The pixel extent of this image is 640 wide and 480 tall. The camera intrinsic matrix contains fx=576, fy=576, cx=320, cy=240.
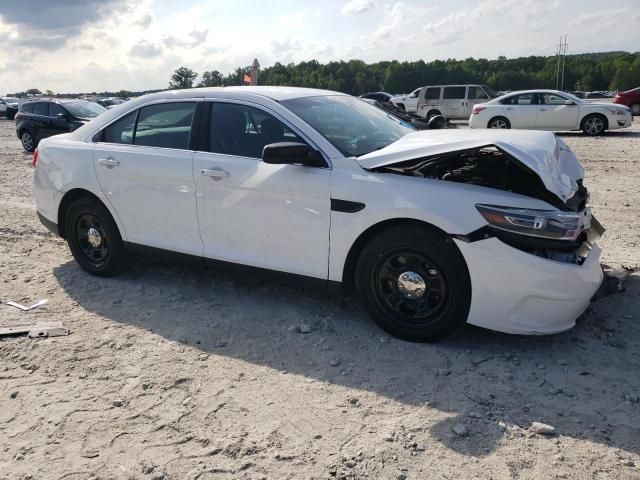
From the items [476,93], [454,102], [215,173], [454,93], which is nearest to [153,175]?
[215,173]

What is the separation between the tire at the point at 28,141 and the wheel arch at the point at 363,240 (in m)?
16.5

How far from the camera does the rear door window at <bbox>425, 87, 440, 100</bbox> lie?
2512cm

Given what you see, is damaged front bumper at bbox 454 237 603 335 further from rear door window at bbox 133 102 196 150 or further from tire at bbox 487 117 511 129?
tire at bbox 487 117 511 129

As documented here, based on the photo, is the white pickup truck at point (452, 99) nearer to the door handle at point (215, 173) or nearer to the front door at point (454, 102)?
the front door at point (454, 102)

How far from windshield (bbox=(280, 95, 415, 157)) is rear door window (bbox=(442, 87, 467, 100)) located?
2068 cm

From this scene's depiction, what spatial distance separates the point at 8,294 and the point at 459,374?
3.94m

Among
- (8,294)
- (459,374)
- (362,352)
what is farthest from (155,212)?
(459,374)

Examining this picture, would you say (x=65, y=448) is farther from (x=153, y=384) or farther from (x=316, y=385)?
(x=316, y=385)

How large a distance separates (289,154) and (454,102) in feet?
73.0

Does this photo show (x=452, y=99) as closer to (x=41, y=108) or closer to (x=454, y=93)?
(x=454, y=93)

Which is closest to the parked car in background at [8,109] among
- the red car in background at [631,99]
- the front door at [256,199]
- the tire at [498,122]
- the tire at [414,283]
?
the tire at [498,122]

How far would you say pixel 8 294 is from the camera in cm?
508

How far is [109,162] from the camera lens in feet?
16.2

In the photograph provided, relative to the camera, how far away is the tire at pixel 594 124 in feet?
56.4
